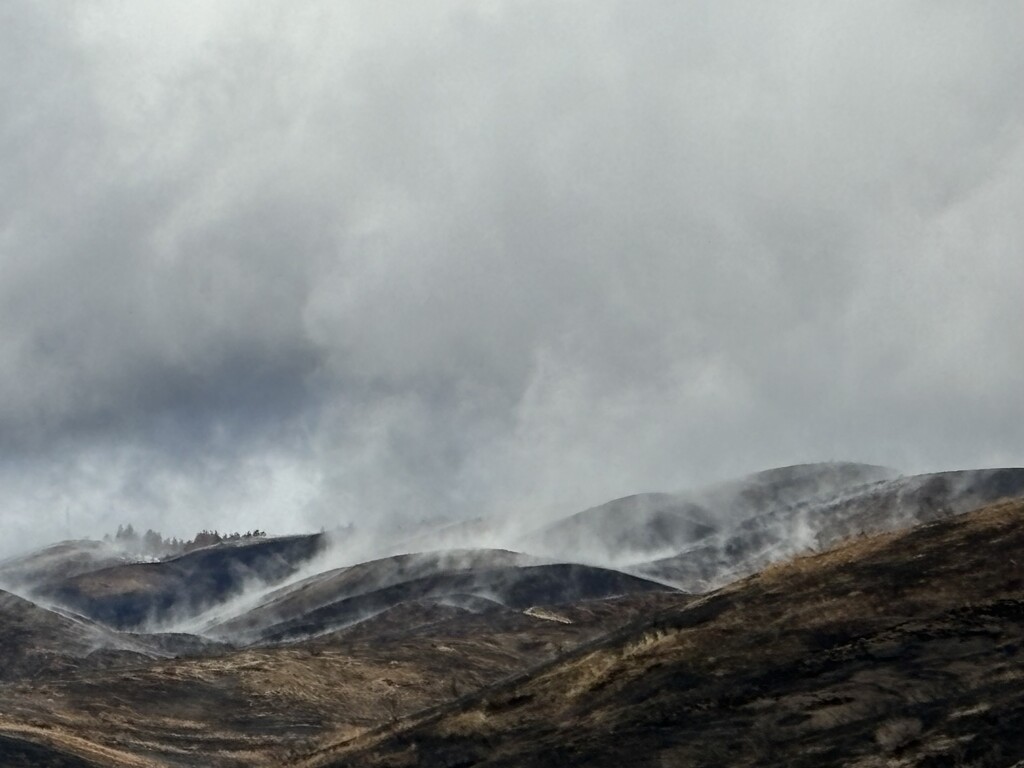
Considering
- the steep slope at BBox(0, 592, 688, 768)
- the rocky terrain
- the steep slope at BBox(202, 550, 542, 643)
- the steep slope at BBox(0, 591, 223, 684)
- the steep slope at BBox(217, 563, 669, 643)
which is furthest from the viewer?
the steep slope at BBox(202, 550, 542, 643)

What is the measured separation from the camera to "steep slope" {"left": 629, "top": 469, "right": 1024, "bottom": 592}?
405 feet

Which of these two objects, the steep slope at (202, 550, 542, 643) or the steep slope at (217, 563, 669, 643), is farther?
the steep slope at (202, 550, 542, 643)

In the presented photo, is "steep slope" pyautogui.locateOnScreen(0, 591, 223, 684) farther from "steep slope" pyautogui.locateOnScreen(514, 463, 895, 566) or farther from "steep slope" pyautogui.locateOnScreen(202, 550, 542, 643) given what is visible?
"steep slope" pyautogui.locateOnScreen(514, 463, 895, 566)

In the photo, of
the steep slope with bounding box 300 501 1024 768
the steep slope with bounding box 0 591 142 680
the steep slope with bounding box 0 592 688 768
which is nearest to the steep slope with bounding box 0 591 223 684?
the steep slope with bounding box 0 591 142 680

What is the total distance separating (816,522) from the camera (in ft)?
462

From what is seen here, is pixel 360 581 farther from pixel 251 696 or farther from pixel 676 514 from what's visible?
pixel 251 696

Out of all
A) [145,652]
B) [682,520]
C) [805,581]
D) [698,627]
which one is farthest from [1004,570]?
[682,520]

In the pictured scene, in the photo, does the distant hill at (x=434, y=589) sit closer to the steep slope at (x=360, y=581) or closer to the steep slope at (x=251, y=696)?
the steep slope at (x=360, y=581)

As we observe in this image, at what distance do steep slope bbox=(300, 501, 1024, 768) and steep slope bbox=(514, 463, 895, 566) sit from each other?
5103 inches

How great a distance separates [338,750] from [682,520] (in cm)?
14578

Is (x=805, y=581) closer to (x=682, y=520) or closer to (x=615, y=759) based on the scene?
(x=615, y=759)

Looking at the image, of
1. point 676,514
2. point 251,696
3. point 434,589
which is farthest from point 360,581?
point 251,696

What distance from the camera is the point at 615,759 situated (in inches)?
922

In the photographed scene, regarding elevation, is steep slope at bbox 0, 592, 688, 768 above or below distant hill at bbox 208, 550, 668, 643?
below
